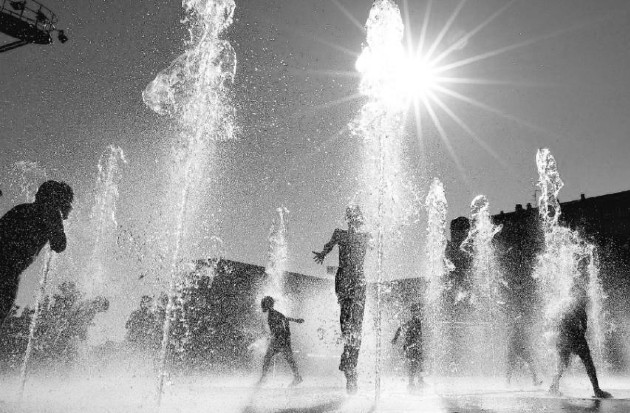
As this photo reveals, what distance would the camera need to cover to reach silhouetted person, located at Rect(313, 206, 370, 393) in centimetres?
517

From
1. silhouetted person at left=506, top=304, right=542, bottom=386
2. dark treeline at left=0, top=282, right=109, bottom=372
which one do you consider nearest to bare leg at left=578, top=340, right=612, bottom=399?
silhouetted person at left=506, top=304, right=542, bottom=386

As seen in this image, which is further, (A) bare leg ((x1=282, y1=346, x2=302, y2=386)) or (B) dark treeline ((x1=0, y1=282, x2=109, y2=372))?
(B) dark treeline ((x1=0, y1=282, x2=109, y2=372))

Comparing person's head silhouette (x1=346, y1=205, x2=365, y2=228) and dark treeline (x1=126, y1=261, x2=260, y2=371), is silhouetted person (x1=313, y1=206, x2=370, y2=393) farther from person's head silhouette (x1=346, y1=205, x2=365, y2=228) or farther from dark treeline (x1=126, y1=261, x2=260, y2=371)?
dark treeline (x1=126, y1=261, x2=260, y2=371)

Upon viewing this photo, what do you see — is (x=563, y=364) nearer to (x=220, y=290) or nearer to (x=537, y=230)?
(x=220, y=290)

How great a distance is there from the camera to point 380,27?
833cm

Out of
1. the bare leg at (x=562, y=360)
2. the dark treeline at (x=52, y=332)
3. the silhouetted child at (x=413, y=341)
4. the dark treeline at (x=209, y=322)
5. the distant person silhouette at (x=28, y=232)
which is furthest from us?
the dark treeline at (x=209, y=322)

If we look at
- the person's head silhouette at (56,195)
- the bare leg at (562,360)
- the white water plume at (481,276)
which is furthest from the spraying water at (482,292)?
the person's head silhouette at (56,195)

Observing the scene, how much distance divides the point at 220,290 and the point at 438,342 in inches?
317

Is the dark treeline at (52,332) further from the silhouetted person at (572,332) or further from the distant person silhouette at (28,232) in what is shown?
the silhouetted person at (572,332)

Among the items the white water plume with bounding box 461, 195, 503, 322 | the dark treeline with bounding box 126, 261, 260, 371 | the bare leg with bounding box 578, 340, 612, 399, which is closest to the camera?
the bare leg with bounding box 578, 340, 612, 399

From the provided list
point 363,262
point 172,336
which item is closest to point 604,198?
point 172,336

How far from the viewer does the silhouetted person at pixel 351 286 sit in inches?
203

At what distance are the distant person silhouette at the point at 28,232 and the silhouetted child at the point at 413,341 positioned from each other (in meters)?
5.47

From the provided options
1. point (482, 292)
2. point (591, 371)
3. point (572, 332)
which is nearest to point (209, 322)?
point (572, 332)
